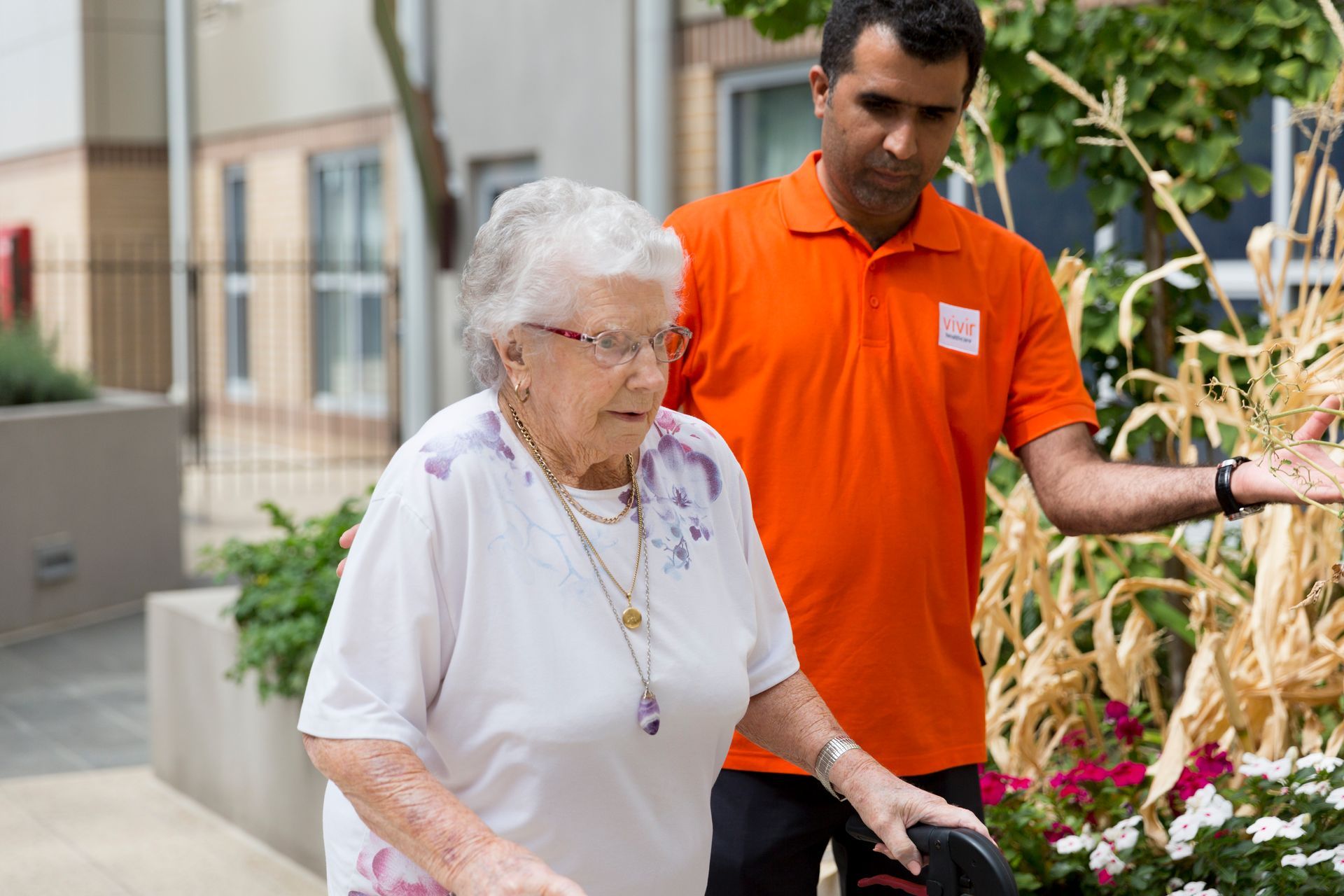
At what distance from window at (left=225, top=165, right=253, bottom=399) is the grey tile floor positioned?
891 centimetres

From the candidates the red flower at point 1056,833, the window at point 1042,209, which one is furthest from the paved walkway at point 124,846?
the window at point 1042,209

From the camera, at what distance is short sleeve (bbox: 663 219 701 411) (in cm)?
249

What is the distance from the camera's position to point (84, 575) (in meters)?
8.08

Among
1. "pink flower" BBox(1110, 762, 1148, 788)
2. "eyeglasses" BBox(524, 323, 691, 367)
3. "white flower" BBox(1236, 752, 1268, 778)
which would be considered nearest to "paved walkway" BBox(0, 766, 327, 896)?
"pink flower" BBox(1110, 762, 1148, 788)

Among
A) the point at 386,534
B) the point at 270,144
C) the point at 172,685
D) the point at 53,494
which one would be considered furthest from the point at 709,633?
the point at 270,144

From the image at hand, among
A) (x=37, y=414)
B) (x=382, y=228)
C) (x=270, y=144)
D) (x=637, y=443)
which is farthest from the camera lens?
(x=270, y=144)

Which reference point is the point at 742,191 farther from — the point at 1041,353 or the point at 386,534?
the point at 386,534

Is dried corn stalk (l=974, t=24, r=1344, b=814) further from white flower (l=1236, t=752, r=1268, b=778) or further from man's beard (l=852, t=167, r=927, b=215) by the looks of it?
man's beard (l=852, t=167, r=927, b=215)

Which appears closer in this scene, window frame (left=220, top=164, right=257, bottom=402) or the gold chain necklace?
the gold chain necklace

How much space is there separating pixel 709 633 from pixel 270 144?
14321 mm

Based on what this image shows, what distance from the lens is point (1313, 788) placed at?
2.81m

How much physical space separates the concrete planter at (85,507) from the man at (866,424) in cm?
607

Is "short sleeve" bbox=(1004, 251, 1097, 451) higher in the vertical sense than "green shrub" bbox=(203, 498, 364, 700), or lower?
higher

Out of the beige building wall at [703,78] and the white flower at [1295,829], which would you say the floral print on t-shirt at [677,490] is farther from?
the beige building wall at [703,78]
